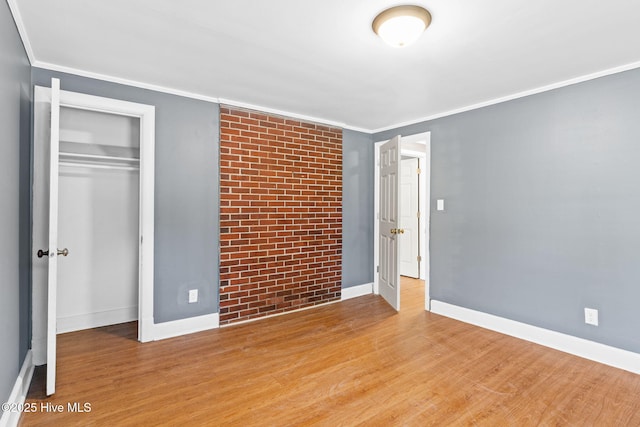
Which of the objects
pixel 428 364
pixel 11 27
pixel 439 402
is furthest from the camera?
pixel 428 364

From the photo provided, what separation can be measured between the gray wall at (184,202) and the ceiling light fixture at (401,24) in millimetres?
1999

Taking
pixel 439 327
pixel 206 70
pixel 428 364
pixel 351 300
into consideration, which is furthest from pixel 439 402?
pixel 206 70

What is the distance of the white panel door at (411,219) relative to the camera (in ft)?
18.8

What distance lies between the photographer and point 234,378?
2340mm

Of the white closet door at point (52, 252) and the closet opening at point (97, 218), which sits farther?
the closet opening at point (97, 218)

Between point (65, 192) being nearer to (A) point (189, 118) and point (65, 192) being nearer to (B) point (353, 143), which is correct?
(A) point (189, 118)

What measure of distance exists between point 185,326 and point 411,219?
162 inches

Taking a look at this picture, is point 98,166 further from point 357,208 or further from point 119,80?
point 357,208

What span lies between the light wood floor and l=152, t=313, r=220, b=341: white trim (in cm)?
10

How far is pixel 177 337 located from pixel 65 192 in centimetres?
180

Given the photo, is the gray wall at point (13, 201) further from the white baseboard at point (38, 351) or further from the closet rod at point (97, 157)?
the closet rod at point (97, 157)

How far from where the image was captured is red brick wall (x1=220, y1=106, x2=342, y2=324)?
340cm

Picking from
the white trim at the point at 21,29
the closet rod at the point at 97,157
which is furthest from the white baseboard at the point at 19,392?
the white trim at the point at 21,29

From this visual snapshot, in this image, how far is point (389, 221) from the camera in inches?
161
